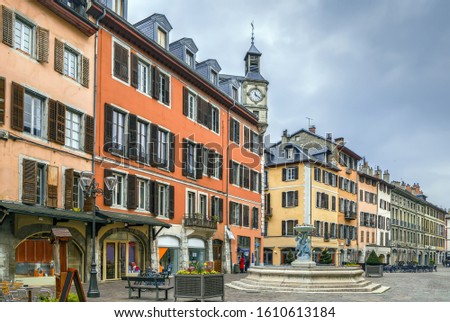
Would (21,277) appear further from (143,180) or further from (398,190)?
(398,190)

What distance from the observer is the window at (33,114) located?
70.7 feet

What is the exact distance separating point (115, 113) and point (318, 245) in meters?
35.7

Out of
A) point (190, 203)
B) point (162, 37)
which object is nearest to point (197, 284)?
point (190, 203)

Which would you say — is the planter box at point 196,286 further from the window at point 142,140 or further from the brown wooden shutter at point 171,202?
A: the brown wooden shutter at point 171,202

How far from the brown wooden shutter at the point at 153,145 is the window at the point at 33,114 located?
28.4 ft

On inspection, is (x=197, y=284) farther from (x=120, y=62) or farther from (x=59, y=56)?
(x=120, y=62)

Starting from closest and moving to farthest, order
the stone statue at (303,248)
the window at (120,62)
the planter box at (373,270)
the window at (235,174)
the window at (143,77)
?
1. the stone statue at (303,248)
2. the window at (120,62)
3. the window at (143,77)
4. the planter box at (373,270)
5. the window at (235,174)

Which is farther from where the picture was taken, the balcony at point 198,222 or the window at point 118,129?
the balcony at point 198,222

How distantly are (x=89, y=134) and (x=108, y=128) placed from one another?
61.1 inches

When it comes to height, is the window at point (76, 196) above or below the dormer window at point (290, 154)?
below

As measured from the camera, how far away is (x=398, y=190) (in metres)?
83.2

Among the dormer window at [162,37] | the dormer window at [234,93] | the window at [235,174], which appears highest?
the dormer window at [162,37]

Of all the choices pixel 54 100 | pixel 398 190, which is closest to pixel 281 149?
pixel 398 190

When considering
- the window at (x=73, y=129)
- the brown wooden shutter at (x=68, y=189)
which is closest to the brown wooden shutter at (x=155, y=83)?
the window at (x=73, y=129)
